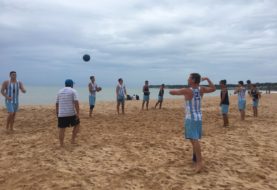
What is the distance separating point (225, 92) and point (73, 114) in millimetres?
5518

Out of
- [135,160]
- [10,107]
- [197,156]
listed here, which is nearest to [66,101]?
[135,160]

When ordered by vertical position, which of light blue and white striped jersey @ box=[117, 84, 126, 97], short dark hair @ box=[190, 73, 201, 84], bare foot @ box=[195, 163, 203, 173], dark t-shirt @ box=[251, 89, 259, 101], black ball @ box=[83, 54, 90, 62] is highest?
black ball @ box=[83, 54, 90, 62]

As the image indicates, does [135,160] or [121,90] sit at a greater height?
[121,90]

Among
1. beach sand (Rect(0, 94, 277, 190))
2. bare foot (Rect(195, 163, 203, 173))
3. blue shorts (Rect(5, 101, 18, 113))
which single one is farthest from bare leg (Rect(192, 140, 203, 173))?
blue shorts (Rect(5, 101, 18, 113))

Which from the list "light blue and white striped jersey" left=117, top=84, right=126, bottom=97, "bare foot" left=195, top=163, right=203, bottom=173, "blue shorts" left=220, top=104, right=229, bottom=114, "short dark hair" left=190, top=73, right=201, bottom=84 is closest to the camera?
"short dark hair" left=190, top=73, right=201, bottom=84

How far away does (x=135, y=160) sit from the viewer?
6.61 metres

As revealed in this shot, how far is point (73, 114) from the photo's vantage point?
742cm

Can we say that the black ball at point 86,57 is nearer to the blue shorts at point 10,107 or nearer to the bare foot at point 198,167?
the blue shorts at point 10,107

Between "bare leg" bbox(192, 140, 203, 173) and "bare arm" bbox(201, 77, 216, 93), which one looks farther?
"bare arm" bbox(201, 77, 216, 93)

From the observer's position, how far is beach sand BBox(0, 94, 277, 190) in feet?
17.8

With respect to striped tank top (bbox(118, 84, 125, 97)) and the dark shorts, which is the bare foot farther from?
striped tank top (bbox(118, 84, 125, 97))

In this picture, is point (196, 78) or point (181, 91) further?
point (196, 78)

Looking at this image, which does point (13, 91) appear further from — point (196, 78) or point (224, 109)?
point (224, 109)

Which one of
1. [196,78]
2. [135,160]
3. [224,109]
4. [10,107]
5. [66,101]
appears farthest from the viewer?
A: [224,109]
